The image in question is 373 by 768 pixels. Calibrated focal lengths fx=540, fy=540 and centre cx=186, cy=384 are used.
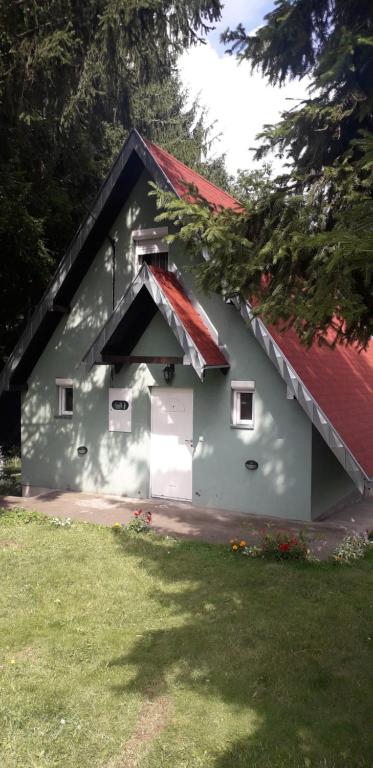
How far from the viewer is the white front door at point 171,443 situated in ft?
38.6

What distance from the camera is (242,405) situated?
1128cm

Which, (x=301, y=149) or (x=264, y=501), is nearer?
(x=301, y=149)

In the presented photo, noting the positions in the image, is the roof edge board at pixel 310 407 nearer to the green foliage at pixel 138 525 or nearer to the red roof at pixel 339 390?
the red roof at pixel 339 390

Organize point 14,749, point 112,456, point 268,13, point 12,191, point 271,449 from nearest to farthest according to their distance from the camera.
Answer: point 14,749 < point 268,13 < point 271,449 < point 112,456 < point 12,191

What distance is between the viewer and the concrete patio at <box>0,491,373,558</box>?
9.59 meters

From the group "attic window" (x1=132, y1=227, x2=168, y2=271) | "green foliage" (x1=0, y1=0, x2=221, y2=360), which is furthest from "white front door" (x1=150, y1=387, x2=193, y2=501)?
"green foliage" (x1=0, y1=0, x2=221, y2=360)

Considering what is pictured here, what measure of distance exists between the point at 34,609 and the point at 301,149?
6.82 m

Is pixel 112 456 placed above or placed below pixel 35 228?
below

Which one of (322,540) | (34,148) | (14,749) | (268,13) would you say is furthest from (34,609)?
(34,148)

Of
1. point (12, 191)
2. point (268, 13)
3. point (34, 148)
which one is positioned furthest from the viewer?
point (34, 148)

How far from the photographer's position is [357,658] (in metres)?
5.61

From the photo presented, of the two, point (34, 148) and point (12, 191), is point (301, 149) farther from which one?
point (34, 148)

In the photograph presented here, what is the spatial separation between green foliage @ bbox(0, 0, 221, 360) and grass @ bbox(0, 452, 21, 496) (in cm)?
421

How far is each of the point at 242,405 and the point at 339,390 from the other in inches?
80.4
